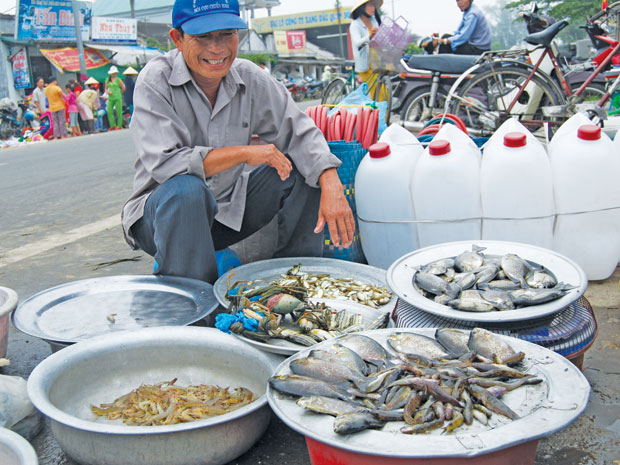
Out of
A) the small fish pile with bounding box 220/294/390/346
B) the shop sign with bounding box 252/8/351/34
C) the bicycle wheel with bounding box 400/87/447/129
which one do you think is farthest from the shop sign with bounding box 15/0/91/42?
the shop sign with bounding box 252/8/351/34

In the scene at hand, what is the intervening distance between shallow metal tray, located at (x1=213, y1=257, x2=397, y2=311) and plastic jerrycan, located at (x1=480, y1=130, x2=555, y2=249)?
0.66 meters

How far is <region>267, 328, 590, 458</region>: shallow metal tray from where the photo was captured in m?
1.20

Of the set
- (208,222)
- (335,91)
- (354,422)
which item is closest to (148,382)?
(208,222)

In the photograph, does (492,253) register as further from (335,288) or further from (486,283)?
(335,288)

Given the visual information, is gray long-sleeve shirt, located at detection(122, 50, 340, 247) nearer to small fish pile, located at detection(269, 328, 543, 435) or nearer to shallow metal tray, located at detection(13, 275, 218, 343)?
shallow metal tray, located at detection(13, 275, 218, 343)

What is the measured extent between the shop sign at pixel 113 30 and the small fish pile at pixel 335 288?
2798 centimetres

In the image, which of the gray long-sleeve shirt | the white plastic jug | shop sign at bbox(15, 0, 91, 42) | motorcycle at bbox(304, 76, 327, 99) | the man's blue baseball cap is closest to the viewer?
the man's blue baseball cap

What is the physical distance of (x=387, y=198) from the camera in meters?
3.06

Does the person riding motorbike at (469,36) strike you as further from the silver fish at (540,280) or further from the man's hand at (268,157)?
the silver fish at (540,280)

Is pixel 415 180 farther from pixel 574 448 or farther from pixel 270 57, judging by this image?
pixel 270 57

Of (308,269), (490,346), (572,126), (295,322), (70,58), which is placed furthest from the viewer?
(70,58)

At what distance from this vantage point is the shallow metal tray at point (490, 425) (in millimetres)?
1202

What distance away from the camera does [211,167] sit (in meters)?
2.53

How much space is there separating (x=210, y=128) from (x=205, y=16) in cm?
53
